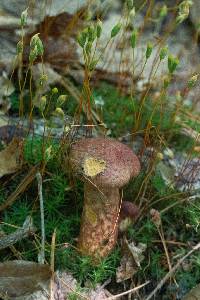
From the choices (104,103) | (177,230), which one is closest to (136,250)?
(177,230)

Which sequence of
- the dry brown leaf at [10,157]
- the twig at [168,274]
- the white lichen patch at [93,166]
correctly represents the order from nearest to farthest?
1. the white lichen patch at [93,166]
2. the twig at [168,274]
3. the dry brown leaf at [10,157]

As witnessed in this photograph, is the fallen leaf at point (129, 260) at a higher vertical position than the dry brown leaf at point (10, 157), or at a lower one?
lower

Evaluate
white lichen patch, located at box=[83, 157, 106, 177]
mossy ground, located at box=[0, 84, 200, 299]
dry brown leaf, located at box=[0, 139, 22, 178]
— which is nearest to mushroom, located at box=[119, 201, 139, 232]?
mossy ground, located at box=[0, 84, 200, 299]

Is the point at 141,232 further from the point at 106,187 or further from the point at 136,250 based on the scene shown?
the point at 106,187

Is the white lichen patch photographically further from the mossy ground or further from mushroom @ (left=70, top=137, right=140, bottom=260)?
the mossy ground

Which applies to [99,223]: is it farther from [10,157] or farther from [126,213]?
[10,157]

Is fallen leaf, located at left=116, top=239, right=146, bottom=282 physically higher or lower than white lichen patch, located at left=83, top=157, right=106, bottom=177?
lower

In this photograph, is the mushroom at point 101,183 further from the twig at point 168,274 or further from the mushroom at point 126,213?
the twig at point 168,274

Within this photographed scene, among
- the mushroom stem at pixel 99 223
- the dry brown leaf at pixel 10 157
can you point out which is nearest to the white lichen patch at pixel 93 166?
the mushroom stem at pixel 99 223

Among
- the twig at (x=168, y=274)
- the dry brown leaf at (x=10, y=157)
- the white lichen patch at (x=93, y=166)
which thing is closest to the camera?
the white lichen patch at (x=93, y=166)
